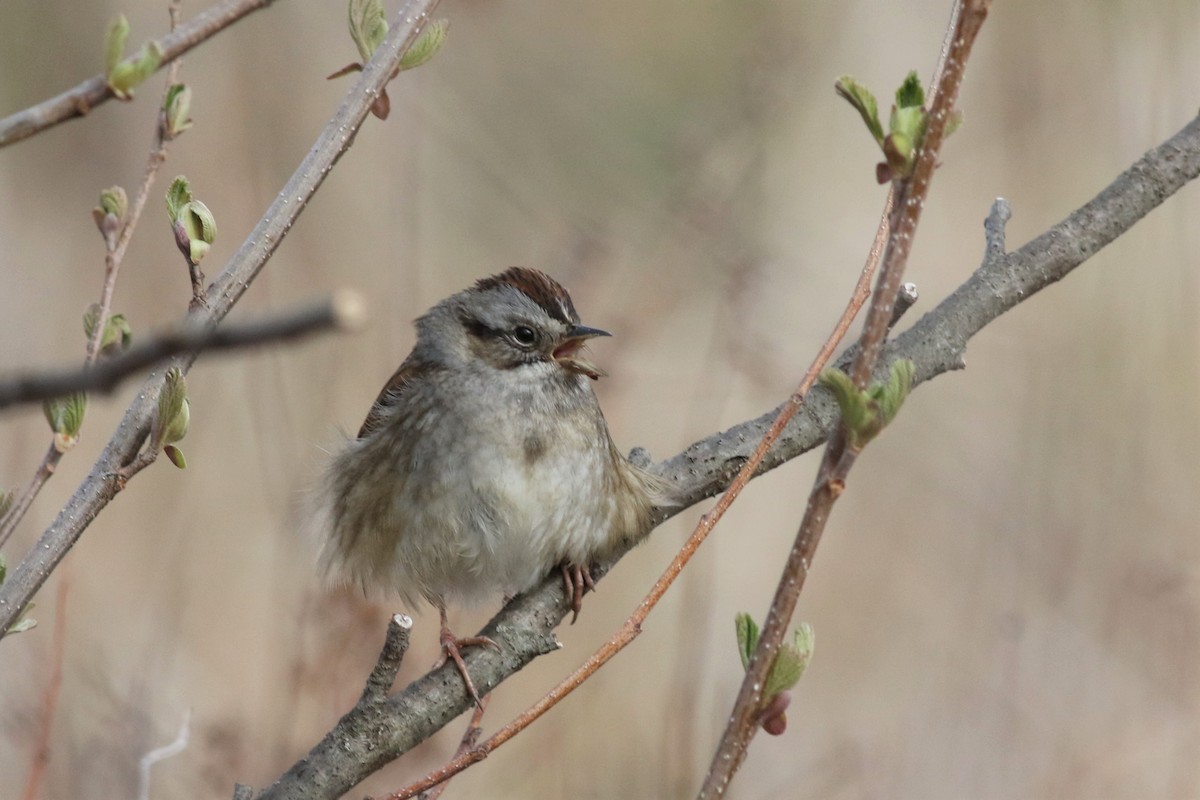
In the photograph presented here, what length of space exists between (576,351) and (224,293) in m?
1.86

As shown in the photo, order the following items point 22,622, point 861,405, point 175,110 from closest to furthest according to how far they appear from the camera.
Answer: point 861,405
point 22,622
point 175,110

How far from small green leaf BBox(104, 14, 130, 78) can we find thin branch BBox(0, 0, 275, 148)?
43 mm

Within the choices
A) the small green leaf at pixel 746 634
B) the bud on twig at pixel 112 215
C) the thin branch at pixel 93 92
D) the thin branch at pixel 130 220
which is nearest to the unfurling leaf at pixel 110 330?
the thin branch at pixel 130 220

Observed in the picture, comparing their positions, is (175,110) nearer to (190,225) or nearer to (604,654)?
(190,225)

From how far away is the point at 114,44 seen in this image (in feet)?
5.11

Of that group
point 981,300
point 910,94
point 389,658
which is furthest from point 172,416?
point 981,300

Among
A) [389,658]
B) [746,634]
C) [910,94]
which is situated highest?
[910,94]

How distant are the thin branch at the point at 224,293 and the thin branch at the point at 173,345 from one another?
3.57ft

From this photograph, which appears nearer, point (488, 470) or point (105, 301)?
point (105, 301)

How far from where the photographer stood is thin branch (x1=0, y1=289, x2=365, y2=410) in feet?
2.63

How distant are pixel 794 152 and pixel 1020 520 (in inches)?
118

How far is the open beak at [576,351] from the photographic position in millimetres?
3709

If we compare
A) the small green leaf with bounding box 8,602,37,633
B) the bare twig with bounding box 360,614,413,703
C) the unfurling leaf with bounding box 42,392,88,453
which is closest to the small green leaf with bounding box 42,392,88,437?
the unfurling leaf with bounding box 42,392,88,453

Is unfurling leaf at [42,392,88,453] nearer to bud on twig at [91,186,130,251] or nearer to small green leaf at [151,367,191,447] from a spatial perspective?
small green leaf at [151,367,191,447]
